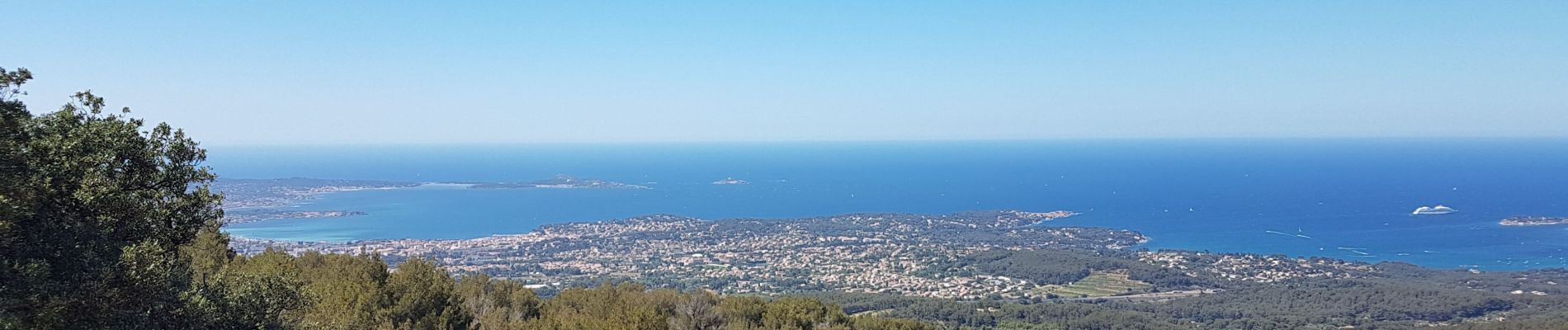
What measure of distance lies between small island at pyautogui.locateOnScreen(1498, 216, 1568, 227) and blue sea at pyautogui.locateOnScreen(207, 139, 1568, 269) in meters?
1.44

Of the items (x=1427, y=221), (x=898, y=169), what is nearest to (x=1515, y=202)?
(x=1427, y=221)

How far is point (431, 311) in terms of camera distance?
969 centimetres

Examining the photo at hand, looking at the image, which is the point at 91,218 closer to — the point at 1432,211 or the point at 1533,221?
the point at 1533,221

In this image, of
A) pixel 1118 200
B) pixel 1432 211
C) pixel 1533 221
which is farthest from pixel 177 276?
pixel 1118 200

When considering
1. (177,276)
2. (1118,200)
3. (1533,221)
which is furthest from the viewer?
(1118,200)

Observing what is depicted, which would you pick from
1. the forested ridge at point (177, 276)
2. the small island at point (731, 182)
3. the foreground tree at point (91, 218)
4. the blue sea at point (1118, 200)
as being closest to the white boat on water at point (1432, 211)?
the blue sea at point (1118, 200)

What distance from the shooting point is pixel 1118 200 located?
9312 centimetres

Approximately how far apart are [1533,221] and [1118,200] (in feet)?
118

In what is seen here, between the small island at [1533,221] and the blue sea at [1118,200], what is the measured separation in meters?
1.44

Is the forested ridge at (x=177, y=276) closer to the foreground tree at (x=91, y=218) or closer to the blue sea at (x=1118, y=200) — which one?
the foreground tree at (x=91, y=218)

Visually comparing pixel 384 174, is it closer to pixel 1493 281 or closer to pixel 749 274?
pixel 749 274

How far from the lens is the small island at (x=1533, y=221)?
6219 centimetres

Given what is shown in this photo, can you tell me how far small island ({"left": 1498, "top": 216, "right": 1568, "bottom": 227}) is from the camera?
204 ft

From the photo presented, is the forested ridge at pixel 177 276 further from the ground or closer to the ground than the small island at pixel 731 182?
further from the ground
